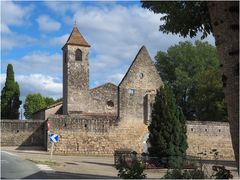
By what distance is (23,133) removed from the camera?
39.6 m

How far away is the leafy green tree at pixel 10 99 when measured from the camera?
58906mm

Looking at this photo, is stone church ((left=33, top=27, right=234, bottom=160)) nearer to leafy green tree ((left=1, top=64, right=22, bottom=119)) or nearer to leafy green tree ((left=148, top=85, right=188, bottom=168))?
leafy green tree ((left=148, top=85, right=188, bottom=168))

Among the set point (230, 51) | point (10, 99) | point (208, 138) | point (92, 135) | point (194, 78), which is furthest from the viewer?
point (194, 78)

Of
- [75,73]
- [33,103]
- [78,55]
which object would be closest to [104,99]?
[75,73]

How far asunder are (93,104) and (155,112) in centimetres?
1972

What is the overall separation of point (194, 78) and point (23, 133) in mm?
30351

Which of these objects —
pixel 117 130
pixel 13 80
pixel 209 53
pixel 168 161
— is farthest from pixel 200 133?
pixel 13 80

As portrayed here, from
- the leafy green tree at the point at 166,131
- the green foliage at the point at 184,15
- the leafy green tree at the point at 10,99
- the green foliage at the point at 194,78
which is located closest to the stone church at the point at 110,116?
the green foliage at the point at 194,78

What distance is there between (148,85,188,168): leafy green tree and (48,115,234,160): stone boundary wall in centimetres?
986

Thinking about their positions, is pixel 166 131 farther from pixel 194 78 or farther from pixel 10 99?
pixel 10 99

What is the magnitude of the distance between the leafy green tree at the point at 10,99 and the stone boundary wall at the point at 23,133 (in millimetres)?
19596

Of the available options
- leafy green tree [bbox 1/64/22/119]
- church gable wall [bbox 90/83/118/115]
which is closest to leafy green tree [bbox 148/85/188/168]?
church gable wall [bbox 90/83/118/115]

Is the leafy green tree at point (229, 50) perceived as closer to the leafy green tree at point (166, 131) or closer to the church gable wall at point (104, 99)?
the leafy green tree at point (166, 131)

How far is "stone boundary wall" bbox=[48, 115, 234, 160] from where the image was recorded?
38438mm
